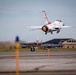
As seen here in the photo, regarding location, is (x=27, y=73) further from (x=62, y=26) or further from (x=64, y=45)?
(x=64, y=45)

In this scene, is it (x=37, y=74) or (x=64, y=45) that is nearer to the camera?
(x=37, y=74)

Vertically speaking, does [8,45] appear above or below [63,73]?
above

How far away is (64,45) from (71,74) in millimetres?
156105

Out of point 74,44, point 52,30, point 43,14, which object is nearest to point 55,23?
point 52,30

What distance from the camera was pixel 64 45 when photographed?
6841 inches

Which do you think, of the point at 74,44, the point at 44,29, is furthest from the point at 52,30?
the point at 74,44

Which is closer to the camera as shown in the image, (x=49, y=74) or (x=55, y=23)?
(x=49, y=74)

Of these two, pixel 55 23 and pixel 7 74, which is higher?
pixel 55 23

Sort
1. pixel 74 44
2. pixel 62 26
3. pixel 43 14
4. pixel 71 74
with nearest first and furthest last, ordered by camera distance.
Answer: pixel 71 74
pixel 62 26
pixel 43 14
pixel 74 44

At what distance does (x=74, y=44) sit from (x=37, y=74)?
155 metres

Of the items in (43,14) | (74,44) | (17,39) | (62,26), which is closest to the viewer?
(17,39)

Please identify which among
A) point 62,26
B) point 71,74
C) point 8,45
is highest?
point 62,26

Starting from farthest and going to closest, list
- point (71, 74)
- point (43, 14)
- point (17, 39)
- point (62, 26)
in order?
1. point (43, 14)
2. point (62, 26)
3. point (71, 74)
4. point (17, 39)

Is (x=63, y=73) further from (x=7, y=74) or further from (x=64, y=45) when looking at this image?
(x=64, y=45)
